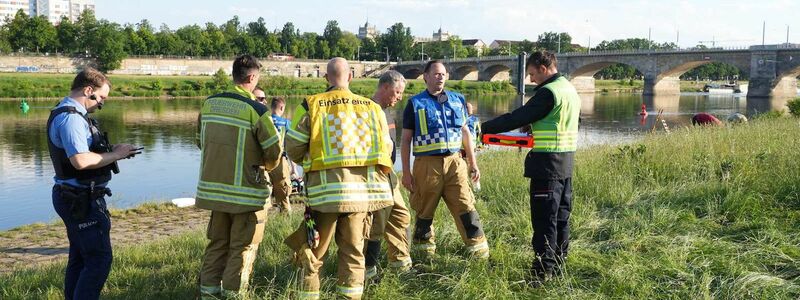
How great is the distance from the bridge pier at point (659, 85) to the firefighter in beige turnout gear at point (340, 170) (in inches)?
2852

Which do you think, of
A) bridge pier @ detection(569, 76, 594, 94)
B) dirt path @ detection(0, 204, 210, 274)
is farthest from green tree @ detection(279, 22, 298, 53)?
dirt path @ detection(0, 204, 210, 274)

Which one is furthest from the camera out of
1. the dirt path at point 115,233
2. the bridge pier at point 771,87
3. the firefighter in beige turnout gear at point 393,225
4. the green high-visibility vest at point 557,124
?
the bridge pier at point 771,87

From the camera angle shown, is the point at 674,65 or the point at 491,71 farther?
the point at 491,71

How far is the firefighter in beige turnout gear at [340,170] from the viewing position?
4043 millimetres

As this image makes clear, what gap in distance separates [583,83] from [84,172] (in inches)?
3312

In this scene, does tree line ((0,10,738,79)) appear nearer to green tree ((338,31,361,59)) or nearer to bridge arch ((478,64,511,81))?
green tree ((338,31,361,59))

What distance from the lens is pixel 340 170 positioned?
4066 mm

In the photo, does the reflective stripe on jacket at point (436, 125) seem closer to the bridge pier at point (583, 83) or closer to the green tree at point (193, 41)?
the bridge pier at point (583, 83)

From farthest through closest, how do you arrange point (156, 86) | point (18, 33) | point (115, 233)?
1. point (18, 33)
2. point (156, 86)
3. point (115, 233)

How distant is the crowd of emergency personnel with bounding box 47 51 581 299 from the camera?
→ 4.05 meters

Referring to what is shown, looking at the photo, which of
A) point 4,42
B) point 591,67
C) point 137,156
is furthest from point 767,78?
point 4,42

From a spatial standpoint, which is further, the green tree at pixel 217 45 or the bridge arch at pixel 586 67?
the green tree at pixel 217 45

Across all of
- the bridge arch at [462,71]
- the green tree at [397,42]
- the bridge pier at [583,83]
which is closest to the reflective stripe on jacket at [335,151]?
the bridge pier at [583,83]

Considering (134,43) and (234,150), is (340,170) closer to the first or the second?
(234,150)
